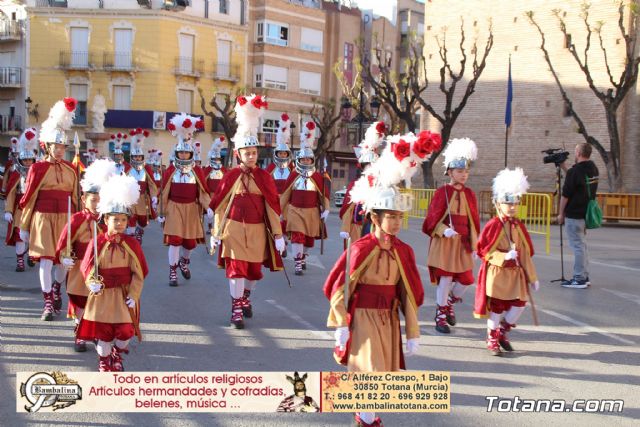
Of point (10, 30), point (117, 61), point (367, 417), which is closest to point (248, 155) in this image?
point (367, 417)

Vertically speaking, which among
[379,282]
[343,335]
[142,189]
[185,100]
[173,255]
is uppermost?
[185,100]

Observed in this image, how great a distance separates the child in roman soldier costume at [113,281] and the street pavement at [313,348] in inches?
23.6

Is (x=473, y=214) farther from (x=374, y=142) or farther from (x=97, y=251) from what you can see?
(x=97, y=251)

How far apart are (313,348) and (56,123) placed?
14.4 ft

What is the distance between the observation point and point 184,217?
1221 cm

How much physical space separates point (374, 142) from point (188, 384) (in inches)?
229

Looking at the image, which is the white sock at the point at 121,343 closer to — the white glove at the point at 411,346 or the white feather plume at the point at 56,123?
the white glove at the point at 411,346

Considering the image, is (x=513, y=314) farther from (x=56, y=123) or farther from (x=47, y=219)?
(x=56, y=123)

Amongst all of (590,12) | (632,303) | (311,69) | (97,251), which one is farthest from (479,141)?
(97,251)

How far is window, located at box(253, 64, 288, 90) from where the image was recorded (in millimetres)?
51500

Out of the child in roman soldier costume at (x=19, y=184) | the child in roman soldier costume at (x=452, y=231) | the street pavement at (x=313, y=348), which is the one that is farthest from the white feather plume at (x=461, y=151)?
the child in roman soldier costume at (x=19, y=184)

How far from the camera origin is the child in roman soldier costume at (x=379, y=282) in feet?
17.7

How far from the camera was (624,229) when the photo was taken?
86.1 feet

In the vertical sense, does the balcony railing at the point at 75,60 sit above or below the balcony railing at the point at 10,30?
below
